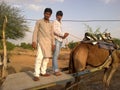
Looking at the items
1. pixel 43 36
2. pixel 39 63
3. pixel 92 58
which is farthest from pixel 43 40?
pixel 92 58

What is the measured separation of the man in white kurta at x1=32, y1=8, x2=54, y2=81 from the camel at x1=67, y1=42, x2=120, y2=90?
4.65ft

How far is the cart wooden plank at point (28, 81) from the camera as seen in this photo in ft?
19.3

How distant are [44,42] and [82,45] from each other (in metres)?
1.85

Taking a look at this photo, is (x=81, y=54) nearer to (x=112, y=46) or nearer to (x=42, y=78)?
(x=112, y=46)

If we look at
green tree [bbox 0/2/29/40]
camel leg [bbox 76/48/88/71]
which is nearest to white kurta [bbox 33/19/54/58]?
camel leg [bbox 76/48/88/71]

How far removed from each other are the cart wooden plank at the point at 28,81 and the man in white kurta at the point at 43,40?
0.30 m

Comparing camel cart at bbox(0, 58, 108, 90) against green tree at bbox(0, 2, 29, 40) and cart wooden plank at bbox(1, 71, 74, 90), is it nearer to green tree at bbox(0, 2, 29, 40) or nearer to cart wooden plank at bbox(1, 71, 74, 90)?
cart wooden plank at bbox(1, 71, 74, 90)

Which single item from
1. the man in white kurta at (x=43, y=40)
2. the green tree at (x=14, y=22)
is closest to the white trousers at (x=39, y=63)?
the man in white kurta at (x=43, y=40)

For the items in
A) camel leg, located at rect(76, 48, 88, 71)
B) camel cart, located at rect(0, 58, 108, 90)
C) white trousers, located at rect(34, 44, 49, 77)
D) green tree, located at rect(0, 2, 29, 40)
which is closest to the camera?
camel cart, located at rect(0, 58, 108, 90)

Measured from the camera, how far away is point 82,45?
27.0 ft

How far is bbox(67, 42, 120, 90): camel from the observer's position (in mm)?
7983

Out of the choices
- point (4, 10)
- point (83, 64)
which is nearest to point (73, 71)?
point (83, 64)

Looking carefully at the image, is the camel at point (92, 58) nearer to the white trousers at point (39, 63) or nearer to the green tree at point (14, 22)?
the white trousers at point (39, 63)

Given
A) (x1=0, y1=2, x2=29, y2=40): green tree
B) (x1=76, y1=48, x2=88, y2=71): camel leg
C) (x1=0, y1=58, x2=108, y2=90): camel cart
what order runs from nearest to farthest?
1. (x1=0, y1=58, x2=108, y2=90): camel cart
2. (x1=76, y1=48, x2=88, y2=71): camel leg
3. (x1=0, y1=2, x2=29, y2=40): green tree
